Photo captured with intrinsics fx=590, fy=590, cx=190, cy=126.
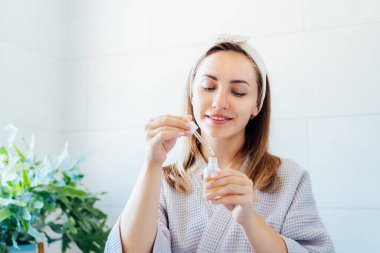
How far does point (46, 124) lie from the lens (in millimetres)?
2121

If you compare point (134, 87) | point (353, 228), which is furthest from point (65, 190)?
point (353, 228)

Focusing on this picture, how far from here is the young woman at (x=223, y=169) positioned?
1.21m

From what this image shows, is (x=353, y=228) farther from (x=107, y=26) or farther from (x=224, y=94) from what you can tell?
(x=107, y=26)

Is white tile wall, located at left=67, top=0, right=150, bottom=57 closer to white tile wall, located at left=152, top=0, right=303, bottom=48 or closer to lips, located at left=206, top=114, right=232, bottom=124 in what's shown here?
white tile wall, located at left=152, top=0, right=303, bottom=48

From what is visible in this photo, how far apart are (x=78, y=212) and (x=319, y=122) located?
784 millimetres

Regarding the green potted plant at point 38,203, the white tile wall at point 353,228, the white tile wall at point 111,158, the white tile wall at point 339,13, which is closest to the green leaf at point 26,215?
the green potted plant at point 38,203

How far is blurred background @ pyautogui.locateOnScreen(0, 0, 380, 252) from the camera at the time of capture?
171cm

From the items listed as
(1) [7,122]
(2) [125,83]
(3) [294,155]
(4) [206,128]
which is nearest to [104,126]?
(2) [125,83]

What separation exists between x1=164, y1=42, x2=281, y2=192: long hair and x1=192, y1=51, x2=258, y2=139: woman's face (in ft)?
0.14

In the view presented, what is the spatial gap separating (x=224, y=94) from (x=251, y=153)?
0.72ft

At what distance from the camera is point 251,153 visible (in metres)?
1.46

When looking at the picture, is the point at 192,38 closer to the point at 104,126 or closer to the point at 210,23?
the point at 210,23

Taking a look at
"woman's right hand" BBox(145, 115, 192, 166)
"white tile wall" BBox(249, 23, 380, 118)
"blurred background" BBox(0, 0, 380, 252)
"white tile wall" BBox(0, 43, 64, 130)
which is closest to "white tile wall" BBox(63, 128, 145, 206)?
"blurred background" BBox(0, 0, 380, 252)

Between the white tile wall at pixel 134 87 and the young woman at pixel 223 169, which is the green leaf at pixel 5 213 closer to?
the young woman at pixel 223 169
